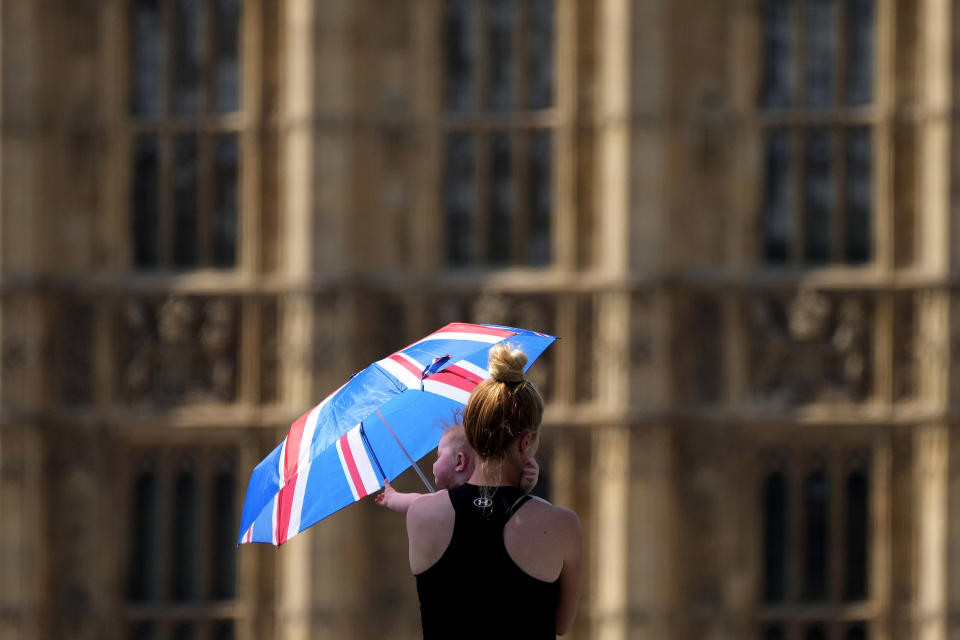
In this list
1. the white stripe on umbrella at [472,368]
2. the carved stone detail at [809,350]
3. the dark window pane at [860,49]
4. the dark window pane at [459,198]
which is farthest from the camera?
the dark window pane at [459,198]

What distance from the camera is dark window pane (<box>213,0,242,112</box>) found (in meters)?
14.8

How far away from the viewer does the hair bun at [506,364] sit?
4133 millimetres

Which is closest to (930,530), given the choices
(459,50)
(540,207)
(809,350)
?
(809,350)

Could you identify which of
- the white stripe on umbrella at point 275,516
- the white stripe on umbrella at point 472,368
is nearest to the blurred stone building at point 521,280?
the white stripe on umbrella at point 472,368

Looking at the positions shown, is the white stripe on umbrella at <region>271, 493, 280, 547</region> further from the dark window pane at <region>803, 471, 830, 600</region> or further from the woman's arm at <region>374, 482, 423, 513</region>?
the dark window pane at <region>803, 471, 830, 600</region>

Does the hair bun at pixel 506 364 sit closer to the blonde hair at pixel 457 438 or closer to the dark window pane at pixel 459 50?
the blonde hair at pixel 457 438

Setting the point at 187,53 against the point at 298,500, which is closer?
the point at 298,500

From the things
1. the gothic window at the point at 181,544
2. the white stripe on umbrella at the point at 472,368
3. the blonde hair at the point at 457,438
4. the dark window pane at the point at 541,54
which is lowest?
the gothic window at the point at 181,544

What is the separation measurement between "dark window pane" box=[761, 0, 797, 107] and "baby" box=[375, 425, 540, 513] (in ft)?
34.5

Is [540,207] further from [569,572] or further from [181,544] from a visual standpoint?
[569,572]

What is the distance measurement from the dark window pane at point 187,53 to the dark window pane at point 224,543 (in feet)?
11.4

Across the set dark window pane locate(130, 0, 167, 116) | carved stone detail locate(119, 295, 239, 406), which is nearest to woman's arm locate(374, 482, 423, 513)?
carved stone detail locate(119, 295, 239, 406)

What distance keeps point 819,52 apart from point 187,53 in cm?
565

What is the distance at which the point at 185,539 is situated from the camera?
A: 590 inches
